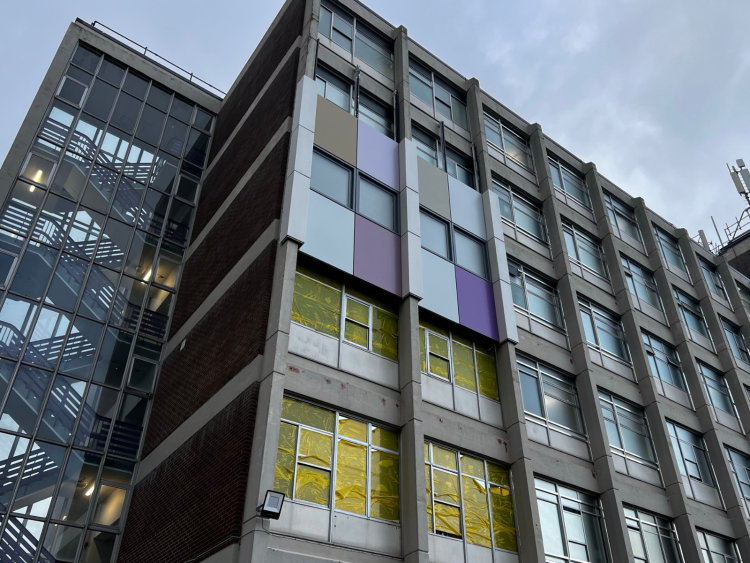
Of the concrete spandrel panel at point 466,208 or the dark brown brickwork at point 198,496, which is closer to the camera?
the dark brown brickwork at point 198,496

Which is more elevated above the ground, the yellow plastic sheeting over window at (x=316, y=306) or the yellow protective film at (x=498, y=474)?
the yellow plastic sheeting over window at (x=316, y=306)

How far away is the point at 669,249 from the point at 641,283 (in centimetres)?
556

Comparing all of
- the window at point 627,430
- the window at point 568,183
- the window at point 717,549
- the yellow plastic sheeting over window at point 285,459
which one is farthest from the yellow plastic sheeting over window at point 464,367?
the window at point 568,183

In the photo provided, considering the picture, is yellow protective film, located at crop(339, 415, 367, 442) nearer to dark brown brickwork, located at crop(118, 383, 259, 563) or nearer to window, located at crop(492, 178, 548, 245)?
dark brown brickwork, located at crop(118, 383, 259, 563)

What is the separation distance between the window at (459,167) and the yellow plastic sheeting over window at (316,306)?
956cm

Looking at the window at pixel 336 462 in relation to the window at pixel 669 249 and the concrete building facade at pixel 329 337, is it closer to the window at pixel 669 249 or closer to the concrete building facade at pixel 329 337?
the concrete building facade at pixel 329 337

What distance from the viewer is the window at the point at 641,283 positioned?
31.0m

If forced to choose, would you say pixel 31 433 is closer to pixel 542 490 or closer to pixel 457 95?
pixel 542 490

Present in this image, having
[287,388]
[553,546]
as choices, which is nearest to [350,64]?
[287,388]

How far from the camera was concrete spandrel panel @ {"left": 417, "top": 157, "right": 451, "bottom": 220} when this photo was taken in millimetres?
23283

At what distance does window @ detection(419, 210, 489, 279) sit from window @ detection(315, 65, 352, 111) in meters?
5.01

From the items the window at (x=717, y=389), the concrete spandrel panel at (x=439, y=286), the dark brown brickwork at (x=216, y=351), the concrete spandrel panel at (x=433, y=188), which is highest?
the concrete spandrel panel at (x=433, y=188)

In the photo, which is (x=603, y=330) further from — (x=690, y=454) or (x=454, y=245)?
(x=454, y=245)

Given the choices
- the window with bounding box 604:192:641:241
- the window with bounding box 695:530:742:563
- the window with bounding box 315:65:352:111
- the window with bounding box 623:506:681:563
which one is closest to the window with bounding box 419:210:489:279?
the window with bounding box 315:65:352:111
